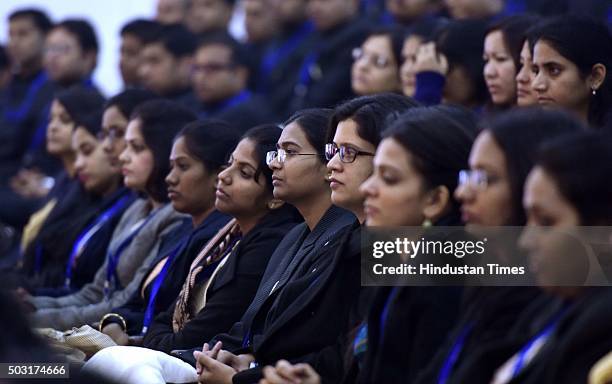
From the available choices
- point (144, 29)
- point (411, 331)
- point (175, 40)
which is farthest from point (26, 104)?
point (411, 331)

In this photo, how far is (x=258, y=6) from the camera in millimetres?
9344

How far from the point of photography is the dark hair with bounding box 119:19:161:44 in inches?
331

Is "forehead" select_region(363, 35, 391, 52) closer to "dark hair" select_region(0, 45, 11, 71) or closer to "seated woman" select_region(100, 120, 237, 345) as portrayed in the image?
"seated woman" select_region(100, 120, 237, 345)

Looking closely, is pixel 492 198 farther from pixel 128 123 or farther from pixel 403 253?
pixel 128 123

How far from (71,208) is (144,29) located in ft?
7.79

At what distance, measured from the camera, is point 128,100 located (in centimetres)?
610

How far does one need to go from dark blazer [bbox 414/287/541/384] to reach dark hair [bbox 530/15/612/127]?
54.2 inches

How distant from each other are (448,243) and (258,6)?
631 centimetres

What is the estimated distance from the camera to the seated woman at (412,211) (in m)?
3.12

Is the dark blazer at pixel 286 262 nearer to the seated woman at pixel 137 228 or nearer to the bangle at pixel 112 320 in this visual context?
the bangle at pixel 112 320

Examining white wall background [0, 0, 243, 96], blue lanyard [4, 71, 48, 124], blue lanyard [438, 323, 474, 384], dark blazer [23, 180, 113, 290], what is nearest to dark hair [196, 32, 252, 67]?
blue lanyard [4, 71, 48, 124]

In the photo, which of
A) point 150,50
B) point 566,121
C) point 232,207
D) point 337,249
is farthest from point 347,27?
point 566,121

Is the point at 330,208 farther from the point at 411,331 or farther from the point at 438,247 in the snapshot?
the point at 411,331

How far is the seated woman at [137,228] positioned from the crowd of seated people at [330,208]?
0.01 metres
